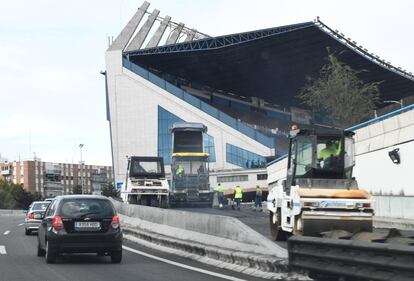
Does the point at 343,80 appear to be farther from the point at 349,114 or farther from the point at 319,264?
the point at 319,264

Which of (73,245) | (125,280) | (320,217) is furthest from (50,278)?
(320,217)

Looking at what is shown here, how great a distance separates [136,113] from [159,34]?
11.8m

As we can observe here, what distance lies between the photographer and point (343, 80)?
52250 mm

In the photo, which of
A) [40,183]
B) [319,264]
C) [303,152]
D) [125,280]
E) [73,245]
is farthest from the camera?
[40,183]

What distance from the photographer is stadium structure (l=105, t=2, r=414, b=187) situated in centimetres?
8138

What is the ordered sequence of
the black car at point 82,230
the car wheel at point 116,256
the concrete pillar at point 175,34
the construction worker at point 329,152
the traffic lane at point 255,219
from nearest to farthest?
the black car at point 82,230, the car wheel at point 116,256, the construction worker at point 329,152, the traffic lane at point 255,219, the concrete pillar at point 175,34

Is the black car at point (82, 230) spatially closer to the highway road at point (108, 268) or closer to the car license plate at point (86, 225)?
the car license plate at point (86, 225)

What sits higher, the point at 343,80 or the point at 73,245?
the point at 343,80

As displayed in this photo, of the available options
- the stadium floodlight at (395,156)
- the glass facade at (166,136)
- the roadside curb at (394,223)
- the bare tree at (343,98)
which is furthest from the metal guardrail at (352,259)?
the glass facade at (166,136)

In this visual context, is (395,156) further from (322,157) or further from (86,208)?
(86,208)

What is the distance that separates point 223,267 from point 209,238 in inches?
96.5

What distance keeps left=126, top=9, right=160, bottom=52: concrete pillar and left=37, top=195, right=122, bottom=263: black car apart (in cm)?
7453

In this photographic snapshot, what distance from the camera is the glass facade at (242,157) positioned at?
82.4m

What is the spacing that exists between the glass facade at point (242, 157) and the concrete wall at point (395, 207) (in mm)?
57378
